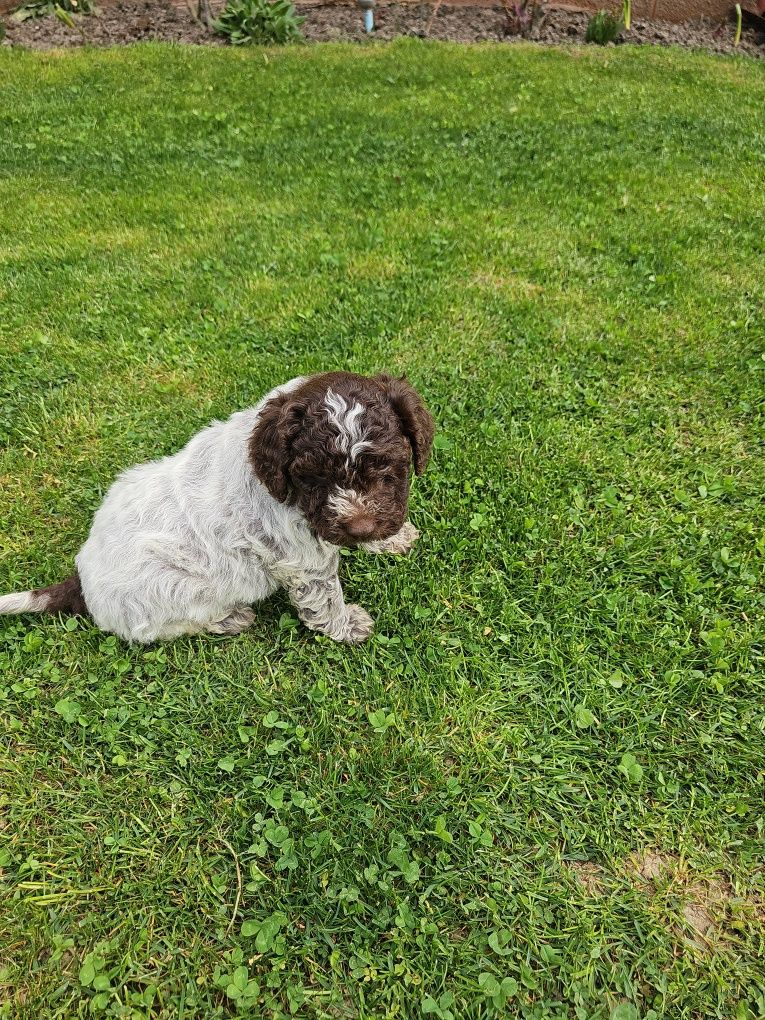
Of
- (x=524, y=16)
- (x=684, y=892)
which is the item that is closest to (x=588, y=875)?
(x=684, y=892)

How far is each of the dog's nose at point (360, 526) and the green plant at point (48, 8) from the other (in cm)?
1355

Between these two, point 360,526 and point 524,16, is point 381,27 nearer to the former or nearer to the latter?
point 524,16

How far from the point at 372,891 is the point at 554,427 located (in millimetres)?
3140

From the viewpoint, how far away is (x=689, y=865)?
2.63 meters

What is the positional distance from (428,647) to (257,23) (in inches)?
477

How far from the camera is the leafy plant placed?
11.2 metres

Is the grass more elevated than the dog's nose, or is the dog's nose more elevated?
the dog's nose

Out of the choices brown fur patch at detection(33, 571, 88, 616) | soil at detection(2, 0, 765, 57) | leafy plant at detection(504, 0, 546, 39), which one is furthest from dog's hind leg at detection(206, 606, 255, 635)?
leafy plant at detection(504, 0, 546, 39)

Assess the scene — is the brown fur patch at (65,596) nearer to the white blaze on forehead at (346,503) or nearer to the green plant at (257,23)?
the white blaze on forehead at (346,503)

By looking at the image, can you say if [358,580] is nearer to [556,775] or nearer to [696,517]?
[556,775]

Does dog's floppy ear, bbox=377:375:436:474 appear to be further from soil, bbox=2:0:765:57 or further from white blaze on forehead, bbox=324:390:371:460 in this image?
soil, bbox=2:0:765:57

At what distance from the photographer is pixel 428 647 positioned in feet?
11.0

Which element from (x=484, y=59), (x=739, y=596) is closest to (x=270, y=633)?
(x=739, y=596)

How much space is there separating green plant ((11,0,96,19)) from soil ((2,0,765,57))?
0.28 feet
